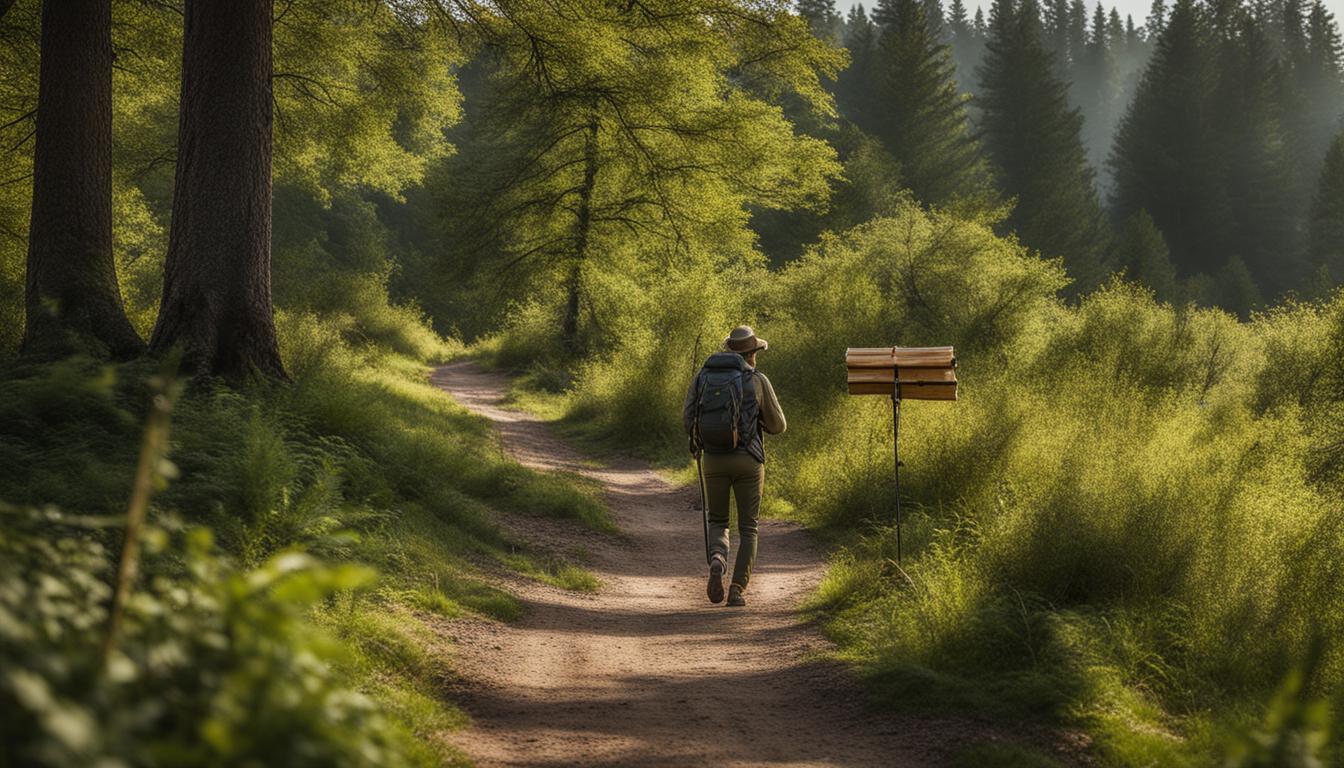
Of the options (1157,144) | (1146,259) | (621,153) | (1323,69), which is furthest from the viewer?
(1323,69)

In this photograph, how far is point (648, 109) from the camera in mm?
16469

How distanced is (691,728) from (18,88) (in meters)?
12.8

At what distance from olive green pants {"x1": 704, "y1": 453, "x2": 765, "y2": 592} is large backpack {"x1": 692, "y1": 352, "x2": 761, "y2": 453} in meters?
0.13

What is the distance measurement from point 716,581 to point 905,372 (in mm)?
2593

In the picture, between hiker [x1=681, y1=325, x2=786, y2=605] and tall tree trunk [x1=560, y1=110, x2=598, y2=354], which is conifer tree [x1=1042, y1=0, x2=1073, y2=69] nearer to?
tall tree trunk [x1=560, y1=110, x2=598, y2=354]

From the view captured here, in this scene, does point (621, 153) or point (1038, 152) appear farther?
point (1038, 152)

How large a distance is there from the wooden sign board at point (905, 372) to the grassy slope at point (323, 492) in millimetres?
3347

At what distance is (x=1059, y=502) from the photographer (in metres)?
7.25

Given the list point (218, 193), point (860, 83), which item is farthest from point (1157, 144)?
point (218, 193)

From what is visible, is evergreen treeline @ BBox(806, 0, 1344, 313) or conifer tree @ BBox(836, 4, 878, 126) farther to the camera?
conifer tree @ BBox(836, 4, 878, 126)

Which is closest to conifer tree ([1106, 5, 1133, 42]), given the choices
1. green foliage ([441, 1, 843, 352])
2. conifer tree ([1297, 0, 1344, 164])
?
conifer tree ([1297, 0, 1344, 164])

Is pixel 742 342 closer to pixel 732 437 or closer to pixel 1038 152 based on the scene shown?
pixel 732 437

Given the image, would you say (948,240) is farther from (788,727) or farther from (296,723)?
(296,723)

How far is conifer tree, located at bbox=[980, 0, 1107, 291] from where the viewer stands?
50.6 m
